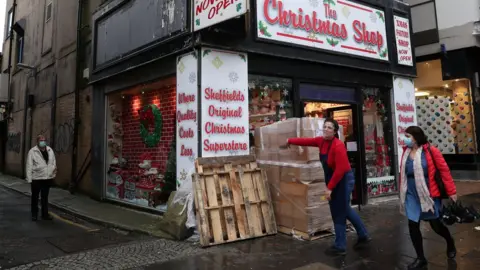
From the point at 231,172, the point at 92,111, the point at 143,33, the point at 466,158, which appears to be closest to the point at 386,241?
the point at 231,172

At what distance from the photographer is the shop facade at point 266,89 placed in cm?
678

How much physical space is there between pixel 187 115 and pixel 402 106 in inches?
247

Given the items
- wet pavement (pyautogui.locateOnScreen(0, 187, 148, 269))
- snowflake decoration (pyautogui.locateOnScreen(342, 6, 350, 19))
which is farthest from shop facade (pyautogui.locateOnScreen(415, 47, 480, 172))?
wet pavement (pyautogui.locateOnScreen(0, 187, 148, 269))

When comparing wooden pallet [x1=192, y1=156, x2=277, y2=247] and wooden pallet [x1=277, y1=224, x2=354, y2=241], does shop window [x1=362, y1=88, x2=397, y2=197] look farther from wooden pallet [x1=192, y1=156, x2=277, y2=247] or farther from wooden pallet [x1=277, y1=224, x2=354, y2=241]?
wooden pallet [x1=192, y1=156, x2=277, y2=247]

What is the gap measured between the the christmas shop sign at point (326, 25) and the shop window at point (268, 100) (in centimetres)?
87

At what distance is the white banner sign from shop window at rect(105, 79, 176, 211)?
Result: 19.5 feet

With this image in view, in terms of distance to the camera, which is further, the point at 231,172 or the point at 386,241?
the point at 231,172

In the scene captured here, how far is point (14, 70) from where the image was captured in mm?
18516

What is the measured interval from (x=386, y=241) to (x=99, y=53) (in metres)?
8.47

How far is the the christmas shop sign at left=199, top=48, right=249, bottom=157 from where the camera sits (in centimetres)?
639

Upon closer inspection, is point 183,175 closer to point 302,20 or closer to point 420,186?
point 420,186

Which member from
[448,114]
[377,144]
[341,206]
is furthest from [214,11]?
[448,114]

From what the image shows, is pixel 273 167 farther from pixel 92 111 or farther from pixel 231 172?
pixel 92 111

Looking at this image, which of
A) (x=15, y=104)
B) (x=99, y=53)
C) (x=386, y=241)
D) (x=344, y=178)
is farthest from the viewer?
(x=15, y=104)
